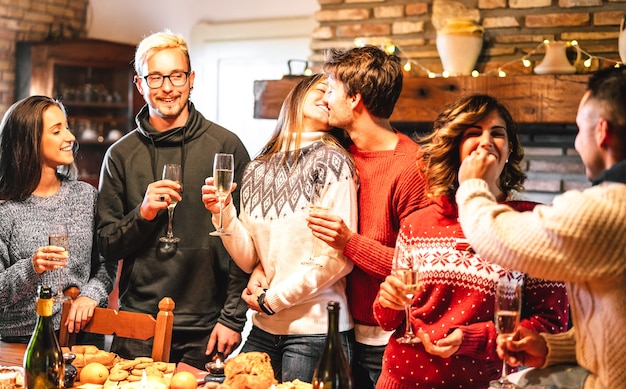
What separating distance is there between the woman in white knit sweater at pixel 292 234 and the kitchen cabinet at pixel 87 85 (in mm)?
4439

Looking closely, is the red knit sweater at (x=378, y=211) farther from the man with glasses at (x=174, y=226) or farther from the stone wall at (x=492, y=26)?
the stone wall at (x=492, y=26)

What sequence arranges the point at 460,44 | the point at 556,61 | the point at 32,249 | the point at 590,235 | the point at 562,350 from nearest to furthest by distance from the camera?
the point at 590,235, the point at 562,350, the point at 32,249, the point at 556,61, the point at 460,44

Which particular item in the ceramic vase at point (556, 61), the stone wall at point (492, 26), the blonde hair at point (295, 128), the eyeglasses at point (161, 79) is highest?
the stone wall at point (492, 26)

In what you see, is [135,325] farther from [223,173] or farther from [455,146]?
[455,146]

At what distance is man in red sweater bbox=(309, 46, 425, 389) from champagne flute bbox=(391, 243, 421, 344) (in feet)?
1.24

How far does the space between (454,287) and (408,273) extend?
0.69 ft

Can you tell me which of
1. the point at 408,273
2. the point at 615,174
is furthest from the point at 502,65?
the point at 615,174

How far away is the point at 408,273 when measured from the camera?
187 cm

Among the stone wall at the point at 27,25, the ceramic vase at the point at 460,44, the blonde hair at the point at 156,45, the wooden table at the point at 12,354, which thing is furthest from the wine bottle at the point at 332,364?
the stone wall at the point at 27,25

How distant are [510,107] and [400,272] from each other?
2.67 meters

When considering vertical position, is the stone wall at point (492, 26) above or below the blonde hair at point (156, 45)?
above

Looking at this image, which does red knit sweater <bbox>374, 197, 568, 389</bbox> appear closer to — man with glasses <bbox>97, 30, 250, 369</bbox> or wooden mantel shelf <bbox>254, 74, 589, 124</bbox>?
man with glasses <bbox>97, 30, 250, 369</bbox>

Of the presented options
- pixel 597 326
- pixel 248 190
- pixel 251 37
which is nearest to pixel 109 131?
pixel 251 37

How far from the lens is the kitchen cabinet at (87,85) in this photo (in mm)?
6633
